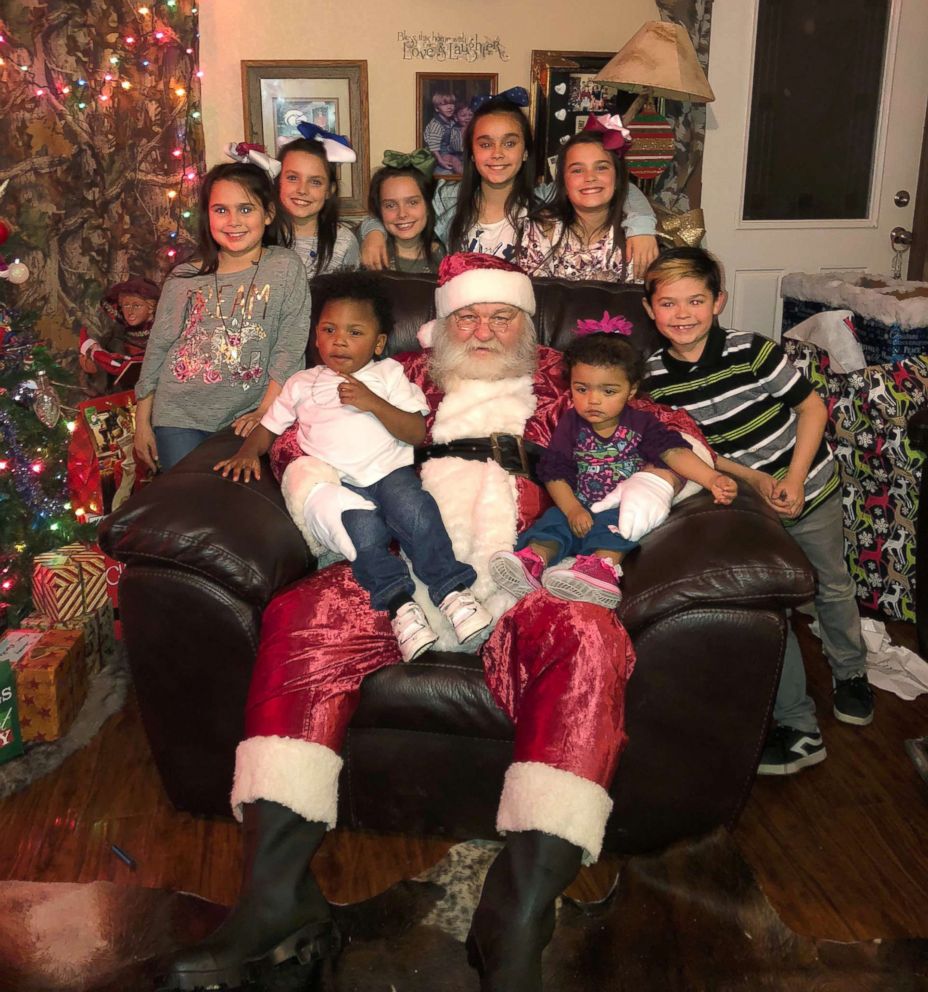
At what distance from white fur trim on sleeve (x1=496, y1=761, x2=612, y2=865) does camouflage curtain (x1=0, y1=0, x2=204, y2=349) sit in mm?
2937

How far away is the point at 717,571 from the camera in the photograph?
72.1 inches

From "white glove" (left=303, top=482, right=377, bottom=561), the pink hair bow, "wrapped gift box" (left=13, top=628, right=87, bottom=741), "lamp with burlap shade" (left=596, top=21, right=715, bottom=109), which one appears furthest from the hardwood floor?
"lamp with burlap shade" (left=596, top=21, right=715, bottom=109)

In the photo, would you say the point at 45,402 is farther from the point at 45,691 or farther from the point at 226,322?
the point at 45,691

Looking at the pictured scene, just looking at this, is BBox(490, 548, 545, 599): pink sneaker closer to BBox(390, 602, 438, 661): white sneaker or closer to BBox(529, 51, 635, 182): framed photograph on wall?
BBox(390, 602, 438, 661): white sneaker

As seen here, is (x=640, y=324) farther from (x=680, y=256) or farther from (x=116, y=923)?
(x=116, y=923)

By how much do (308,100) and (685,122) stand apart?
1.73 metres

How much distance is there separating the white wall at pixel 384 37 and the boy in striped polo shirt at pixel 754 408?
2.49m

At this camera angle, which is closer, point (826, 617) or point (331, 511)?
point (331, 511)

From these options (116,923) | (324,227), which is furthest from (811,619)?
(116,923)

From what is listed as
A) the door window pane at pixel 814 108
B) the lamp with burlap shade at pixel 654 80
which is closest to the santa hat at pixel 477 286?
the lamp with burlap shade at pixel 654 80

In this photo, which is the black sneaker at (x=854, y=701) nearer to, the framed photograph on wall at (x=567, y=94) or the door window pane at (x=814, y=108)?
the framed photograph on wall at (x=567, y=94)

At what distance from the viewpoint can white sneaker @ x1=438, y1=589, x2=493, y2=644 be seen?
192cm

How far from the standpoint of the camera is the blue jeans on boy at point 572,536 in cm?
203

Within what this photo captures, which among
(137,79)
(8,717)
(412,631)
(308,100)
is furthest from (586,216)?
(137,79)
